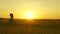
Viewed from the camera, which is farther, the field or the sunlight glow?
the sunlight glow

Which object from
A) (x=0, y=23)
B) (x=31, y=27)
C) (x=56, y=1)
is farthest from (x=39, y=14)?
(x=0, y=23)

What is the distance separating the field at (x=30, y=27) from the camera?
47.8 inches

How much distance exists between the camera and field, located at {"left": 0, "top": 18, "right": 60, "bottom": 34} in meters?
1.21

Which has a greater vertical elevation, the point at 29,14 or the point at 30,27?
the point at 29,14

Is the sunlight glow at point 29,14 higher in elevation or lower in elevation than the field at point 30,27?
higher

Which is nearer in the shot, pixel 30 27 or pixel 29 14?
pixel 30 27

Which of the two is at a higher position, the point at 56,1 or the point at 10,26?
the point at 56,1

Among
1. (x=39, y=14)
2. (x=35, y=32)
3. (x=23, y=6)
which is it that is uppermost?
(x=23, y=6)

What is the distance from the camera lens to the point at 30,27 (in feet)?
4.02

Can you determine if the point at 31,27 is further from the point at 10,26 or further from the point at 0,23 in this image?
the point at 0,23

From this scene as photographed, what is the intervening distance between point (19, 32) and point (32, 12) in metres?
0.46

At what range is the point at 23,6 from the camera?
1631mm

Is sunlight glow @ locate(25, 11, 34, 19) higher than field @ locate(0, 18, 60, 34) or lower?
higher

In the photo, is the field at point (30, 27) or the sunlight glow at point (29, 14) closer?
the field at point (30, 27)
